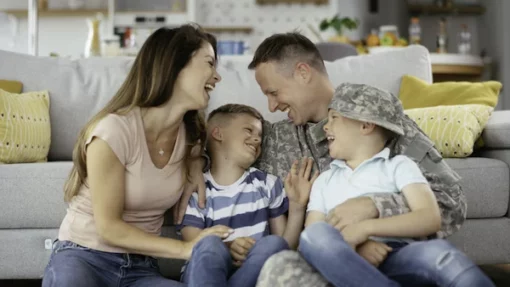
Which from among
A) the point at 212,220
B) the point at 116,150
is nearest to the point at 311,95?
the point at 212,220

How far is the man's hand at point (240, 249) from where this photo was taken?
1.64 meters

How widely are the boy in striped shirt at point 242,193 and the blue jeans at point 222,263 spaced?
102mm

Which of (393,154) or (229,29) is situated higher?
(229,29)

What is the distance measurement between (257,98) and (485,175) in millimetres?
964

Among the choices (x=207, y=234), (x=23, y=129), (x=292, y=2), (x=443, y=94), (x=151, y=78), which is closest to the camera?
(x=207, y=234)

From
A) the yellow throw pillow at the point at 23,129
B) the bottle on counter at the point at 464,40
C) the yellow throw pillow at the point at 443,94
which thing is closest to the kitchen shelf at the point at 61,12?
the bottle on counter at the point at 464,40

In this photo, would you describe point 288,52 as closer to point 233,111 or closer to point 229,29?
point 233,111

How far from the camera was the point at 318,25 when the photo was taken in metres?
7.91

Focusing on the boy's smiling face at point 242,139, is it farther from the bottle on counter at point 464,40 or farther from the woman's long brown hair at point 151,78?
the bottle on counter at point 464,40

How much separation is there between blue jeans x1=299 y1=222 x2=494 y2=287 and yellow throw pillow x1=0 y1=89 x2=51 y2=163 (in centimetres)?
145

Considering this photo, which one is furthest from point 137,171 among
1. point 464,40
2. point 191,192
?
point 464,40

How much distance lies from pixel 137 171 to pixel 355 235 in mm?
572

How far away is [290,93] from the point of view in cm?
205

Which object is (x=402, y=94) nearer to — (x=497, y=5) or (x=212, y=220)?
(x=212, y=220)
